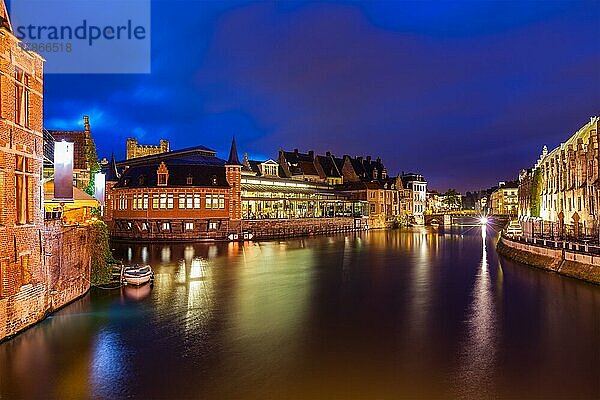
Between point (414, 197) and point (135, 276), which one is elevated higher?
point (414, 197)

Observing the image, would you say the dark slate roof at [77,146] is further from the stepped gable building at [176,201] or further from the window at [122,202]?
the window at [122,202]

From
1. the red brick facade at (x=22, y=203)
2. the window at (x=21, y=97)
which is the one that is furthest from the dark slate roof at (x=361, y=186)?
the window at (x=21, y=97)

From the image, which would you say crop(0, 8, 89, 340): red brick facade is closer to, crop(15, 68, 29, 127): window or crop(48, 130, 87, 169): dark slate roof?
crop(15, 68, 29, 127): window

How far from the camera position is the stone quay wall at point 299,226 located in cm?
6769

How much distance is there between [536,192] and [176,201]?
51.0 meters

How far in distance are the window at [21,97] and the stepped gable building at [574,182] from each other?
39.1 m

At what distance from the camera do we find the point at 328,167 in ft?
Result: 372

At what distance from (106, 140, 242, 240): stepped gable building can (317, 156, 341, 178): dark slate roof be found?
47.2 m

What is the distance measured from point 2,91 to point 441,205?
195251 mm

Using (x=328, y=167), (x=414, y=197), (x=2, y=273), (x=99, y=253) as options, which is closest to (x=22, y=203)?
(x=2, y=273)

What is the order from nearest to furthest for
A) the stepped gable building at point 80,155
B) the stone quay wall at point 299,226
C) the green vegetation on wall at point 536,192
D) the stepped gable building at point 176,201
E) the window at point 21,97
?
the window at point 21,97
the stepped gable building at point 80,155
the stepped gable building at point 176,201
the green vegetation on wall at point 536,192
the stone quay wall at point 299,226

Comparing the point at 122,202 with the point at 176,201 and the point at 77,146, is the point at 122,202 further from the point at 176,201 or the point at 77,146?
the point at 77,146

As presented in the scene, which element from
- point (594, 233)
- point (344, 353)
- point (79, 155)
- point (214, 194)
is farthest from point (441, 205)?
point (344, 353)

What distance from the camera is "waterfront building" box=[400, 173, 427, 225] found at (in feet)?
383
